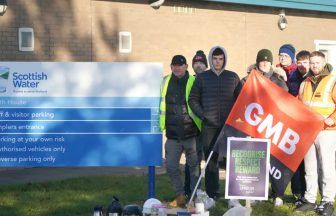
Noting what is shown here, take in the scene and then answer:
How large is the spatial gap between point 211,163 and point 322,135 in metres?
1.49

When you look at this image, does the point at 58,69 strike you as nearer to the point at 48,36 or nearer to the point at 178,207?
the point at 178,207

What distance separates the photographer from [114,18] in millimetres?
13617

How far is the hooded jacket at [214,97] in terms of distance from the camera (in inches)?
329

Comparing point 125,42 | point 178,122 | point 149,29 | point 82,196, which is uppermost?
point 149,29

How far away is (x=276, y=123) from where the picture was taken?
304 inches

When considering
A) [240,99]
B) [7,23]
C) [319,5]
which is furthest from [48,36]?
[319,5]

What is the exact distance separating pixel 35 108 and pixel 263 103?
278 centimetres

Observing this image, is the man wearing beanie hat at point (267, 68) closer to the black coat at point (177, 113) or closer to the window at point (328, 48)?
the black coat at point (177, 113)

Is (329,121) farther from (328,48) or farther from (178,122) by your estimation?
(328,48)

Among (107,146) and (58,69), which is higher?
(58,69)

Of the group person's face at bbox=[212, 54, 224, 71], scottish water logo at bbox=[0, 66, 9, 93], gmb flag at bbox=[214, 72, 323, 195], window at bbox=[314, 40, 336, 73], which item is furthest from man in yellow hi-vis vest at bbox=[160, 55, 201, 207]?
window at bbox=[314, 40, 336, 73]

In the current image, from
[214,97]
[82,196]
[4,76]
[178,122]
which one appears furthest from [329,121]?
[4,76]

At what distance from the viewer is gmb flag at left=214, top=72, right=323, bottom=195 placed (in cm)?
769

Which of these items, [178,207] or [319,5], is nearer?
[178,207]
